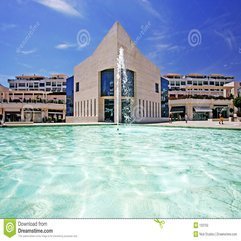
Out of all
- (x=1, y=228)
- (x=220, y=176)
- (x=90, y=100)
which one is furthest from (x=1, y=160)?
(x=90, y=100)

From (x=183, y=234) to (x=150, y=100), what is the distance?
3473cm

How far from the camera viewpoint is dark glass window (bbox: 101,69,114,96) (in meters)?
29.5

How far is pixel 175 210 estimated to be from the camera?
2867 millimetres

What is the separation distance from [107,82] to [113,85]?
1.26m

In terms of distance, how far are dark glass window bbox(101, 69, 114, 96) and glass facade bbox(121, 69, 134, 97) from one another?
1.54 m

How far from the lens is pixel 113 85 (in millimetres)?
29281

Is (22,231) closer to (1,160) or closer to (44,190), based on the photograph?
(44,190)

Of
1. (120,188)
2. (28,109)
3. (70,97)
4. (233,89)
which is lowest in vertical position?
(120,188)

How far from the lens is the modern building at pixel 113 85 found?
2900 cm

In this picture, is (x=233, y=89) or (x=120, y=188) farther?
(x=233, y=89)

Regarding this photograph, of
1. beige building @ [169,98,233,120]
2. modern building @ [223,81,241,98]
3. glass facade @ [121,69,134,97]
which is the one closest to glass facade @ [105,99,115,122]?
glass facade @ [121,69,134,97]

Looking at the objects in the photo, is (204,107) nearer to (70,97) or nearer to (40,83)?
(70,97)

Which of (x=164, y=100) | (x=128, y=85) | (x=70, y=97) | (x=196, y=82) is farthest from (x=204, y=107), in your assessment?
(x=196, y=82)

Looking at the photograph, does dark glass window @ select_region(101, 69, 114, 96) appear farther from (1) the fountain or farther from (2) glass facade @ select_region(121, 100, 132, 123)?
(2) glass facade @ select_region(121, 100, 132, 123)
